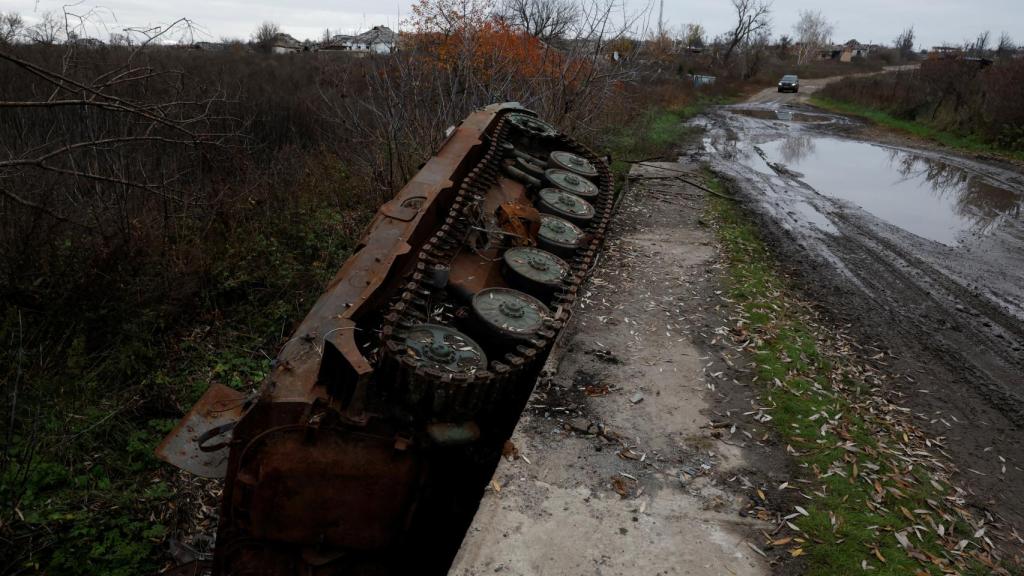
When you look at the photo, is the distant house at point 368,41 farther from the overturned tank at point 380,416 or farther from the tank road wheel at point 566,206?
the overturned tank at point 380,416

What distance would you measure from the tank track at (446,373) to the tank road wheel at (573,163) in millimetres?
2179

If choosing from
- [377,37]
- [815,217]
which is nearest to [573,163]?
[815,217]

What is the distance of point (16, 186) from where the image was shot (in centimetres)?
805

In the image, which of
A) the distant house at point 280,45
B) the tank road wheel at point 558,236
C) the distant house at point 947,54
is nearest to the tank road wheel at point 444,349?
the tank road wheel at point 558,236

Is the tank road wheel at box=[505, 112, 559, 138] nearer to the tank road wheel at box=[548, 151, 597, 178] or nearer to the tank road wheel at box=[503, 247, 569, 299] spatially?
the tank road wheel at box=[548, 151, 597, 178]

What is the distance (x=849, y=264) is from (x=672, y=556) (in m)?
7.13

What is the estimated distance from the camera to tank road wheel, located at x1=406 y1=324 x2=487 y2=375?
4.87m

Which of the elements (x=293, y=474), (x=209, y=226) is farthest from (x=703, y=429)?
(x=209, y=226)

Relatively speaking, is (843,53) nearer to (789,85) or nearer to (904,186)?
(789,85)

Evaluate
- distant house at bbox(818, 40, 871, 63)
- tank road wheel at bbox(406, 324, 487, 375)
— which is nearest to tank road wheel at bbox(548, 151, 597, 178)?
tank road wheel at bbox(406, 324, 487, 375)

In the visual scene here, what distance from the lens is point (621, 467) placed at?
480 cm

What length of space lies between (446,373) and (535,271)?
97.5 inches

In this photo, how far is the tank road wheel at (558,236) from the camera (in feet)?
25.3

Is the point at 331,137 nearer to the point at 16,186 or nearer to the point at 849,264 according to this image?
the point at 16,186
